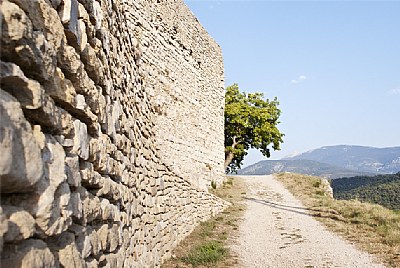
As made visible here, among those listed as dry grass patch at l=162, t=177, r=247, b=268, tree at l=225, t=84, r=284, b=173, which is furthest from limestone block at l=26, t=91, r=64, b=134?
tree at l=225, t=84, r=284, b=173

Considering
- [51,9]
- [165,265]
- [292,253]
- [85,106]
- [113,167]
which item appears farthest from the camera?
[292,253]

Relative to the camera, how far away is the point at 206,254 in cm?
756

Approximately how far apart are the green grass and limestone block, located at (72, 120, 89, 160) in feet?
16.4

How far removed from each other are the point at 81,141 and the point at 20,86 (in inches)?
32.7

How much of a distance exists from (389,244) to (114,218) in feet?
23.8

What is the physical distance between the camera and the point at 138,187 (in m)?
5.18

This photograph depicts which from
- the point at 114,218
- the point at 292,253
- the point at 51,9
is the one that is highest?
the point at 51,9

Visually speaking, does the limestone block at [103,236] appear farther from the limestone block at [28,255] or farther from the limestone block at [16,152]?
the limestone block at [16,152]

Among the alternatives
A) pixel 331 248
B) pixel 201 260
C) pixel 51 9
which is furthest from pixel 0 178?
pixel 331 248

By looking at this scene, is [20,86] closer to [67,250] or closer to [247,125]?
[67,250]

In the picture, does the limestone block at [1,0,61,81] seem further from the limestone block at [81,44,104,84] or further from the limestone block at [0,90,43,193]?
the limestone block at [81,44,104,84]

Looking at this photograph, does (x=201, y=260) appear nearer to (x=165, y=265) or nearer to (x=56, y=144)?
Result: (x=165, y=265)

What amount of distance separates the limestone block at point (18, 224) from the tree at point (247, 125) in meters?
28.4

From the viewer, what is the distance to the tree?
30438mm
